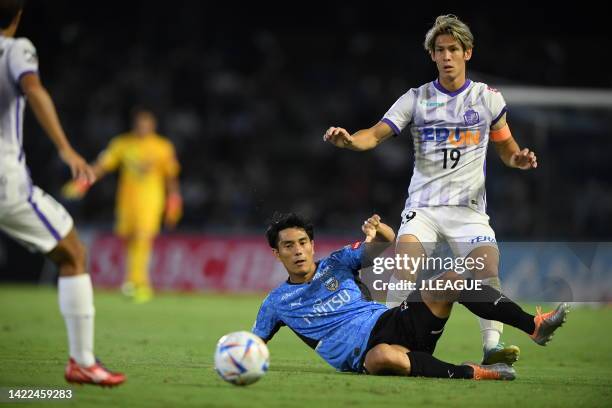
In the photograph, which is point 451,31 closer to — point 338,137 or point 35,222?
point 338,137

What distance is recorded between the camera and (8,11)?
5.59 meters

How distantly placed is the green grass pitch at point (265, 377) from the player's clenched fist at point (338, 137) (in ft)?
5.00

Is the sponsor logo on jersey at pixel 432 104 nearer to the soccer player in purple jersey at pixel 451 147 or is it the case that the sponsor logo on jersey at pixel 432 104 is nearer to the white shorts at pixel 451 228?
the soccer player in purple jersey at pixel 451 147

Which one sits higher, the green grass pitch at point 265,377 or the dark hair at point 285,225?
the dark hair at point 285,225

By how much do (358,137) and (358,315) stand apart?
1198 millimetres

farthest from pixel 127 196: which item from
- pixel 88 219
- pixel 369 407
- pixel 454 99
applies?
pixel 369 407

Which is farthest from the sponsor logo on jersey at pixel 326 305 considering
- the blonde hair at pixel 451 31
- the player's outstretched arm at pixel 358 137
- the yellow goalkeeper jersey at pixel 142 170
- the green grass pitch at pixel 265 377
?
the yellow goalkeeper jersey at pixel 142 170

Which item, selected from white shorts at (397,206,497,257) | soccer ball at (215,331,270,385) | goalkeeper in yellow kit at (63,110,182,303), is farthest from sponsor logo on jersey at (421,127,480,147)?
goalkeeper in yellow kit at (63,110,182,303)

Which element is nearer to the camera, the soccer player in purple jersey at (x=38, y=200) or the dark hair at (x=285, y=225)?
the soccer player in purple jersey at (x=38, y=200)

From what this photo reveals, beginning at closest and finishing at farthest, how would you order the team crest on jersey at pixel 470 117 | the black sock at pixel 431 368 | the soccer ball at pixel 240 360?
the soccer ball at pixel 240 360 < the black sock at pixel 431 368 < the team crest on jersey at pixel 470 117

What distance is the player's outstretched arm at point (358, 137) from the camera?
21.9 ft

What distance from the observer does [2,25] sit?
5609mm

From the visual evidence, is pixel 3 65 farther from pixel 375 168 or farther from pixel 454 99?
pixel 375 168

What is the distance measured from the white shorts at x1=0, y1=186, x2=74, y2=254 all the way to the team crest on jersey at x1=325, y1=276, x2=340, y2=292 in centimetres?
192
